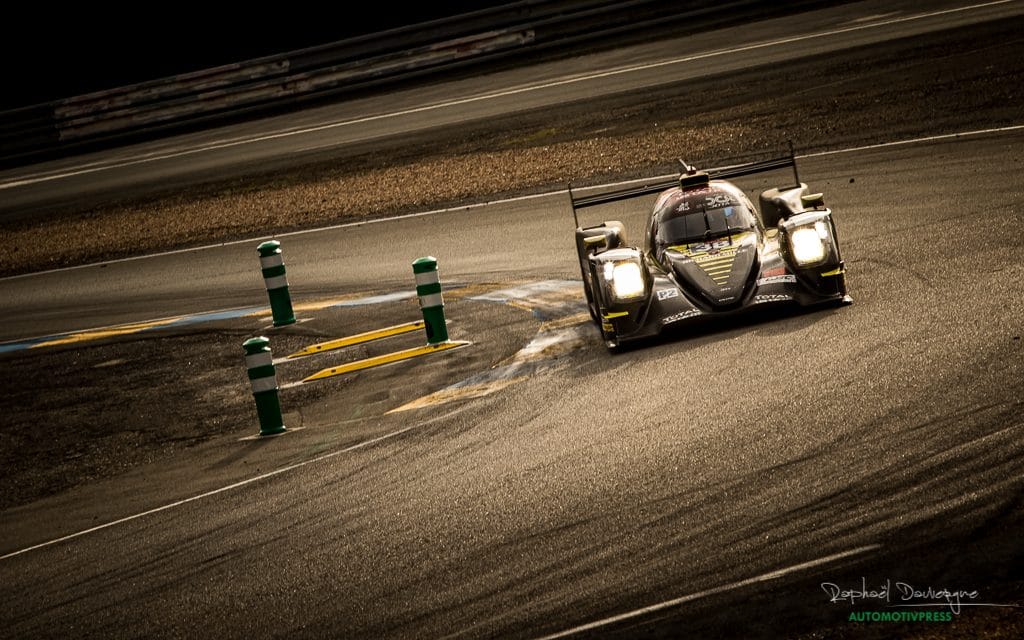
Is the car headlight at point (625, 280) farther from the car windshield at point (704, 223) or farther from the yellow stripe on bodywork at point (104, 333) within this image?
the yellow stripe on bodywork at point (104, 333)

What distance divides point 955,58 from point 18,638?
16.3 metres

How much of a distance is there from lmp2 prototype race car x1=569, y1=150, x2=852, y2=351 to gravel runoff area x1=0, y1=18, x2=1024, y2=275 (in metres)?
6.42

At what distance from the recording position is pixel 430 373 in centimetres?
1107

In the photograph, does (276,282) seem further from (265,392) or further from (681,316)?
(681,316)

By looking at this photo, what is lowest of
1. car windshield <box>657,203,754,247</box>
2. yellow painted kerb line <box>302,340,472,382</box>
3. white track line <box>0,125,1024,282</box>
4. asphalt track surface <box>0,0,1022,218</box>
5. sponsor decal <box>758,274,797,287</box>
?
yellow painted kerb line <box>302,340,472,382</box>

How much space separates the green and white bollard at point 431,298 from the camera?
11477 millimetres

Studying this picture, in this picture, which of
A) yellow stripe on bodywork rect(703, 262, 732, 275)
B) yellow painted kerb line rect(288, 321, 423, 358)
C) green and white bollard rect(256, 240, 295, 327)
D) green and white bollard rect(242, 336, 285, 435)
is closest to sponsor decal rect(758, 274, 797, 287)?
yellow stripe on bodywork rect(703, 262, 732, 275)

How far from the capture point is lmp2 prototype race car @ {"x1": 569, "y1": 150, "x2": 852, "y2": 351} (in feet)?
32.4

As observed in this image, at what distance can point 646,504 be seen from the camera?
690 cm

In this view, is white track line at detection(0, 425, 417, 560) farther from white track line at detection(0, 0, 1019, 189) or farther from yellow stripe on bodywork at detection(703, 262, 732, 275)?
white track line at detection(0, 0, 1019, 189)

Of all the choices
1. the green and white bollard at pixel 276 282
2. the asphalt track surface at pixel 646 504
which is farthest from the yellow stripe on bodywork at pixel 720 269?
the green and white bollard at pixel 276 282

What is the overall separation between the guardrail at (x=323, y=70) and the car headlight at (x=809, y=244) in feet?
56.0

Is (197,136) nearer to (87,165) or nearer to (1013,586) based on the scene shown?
(87,165)

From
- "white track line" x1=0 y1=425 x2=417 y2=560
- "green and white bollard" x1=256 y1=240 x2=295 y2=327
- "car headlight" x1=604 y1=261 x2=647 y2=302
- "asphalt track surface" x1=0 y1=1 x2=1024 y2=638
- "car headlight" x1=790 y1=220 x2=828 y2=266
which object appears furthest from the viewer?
"green and white bollard" x1=256 y1=240 x2=295 y2=327
